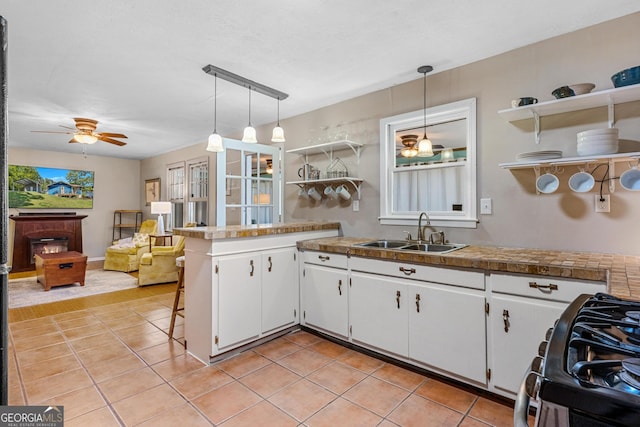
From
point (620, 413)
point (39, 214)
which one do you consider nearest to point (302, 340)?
point (620, 413)

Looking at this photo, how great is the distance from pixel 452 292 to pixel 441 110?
1.59 meters

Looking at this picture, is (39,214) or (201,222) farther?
(39,214)

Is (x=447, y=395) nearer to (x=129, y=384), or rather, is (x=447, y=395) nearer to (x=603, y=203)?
(x=603, y=203)

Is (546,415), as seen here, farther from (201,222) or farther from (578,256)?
(201,222)

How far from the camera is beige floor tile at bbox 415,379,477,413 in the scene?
6.38 feet

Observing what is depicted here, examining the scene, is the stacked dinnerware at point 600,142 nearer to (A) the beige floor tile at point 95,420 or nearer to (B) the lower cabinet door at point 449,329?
(B) the lower cabinet door at point 449,329

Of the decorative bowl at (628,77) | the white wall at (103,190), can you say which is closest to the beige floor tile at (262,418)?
the decorative bowl at (628,77)

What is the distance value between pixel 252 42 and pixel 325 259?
1.84 metres

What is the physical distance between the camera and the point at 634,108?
78.8 inches

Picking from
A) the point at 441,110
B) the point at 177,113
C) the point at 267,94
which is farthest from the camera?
the point at 177,113

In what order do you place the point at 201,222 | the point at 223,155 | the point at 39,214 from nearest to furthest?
the point at 223,155, the point at 201,222, the point at 39,214

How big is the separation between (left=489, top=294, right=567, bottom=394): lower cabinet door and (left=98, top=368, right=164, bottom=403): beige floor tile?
87.0 inches

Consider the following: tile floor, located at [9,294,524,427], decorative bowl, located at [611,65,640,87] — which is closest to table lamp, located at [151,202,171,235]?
tile floor, located at [9,294,524,427]

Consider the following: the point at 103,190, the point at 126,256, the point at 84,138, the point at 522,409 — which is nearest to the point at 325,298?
the point at 522,409
